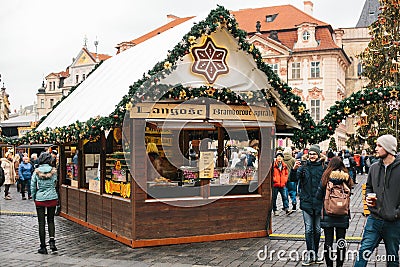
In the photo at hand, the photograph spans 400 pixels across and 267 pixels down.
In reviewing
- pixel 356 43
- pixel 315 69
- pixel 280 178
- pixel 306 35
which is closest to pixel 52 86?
pixel 306 35

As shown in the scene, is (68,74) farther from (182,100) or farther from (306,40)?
(182,100)

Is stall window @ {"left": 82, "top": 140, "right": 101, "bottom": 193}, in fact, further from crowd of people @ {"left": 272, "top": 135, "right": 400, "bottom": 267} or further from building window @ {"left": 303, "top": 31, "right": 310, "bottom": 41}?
building window @ {"left": 303, "top": 31, "right": 310, "bottom": 41}

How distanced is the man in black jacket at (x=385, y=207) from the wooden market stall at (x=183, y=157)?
3813mm

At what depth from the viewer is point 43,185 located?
28.6 ft

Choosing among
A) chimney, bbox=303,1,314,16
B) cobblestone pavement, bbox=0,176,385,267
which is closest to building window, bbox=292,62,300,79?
chimney, bbox=303,1,314,16

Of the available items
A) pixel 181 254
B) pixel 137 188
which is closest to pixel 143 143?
pixel 137 188

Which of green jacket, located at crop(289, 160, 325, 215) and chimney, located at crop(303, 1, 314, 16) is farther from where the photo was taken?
chimney, located at crop(303, 1, 314, 16)

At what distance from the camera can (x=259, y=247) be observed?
8961 mm

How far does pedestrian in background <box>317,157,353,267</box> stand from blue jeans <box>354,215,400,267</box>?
844 millimetres

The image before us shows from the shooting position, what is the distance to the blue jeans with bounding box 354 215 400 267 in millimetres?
5992

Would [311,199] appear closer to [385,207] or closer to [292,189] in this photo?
[385,207]

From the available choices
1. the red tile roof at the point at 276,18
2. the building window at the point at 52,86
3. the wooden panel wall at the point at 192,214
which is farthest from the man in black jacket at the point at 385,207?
the building window at the point at 52,86

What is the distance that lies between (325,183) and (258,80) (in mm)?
3468

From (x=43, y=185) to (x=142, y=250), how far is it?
1.93m
